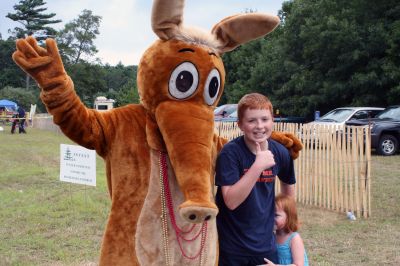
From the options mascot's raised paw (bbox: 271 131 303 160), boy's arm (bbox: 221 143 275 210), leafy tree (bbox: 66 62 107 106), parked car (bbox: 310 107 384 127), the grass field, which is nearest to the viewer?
boy's arm (bbox: 221 143 275 210)

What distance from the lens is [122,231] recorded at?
270 cm

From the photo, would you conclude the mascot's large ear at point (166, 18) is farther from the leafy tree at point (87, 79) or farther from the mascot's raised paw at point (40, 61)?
the leafy tree at point (87, 79)

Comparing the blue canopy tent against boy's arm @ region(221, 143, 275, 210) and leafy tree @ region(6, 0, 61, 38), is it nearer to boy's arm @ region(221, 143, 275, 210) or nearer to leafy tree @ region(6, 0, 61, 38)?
leafy tree @ region(6, 0, 61, 38)

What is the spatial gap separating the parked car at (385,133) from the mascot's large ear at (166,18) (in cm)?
1395

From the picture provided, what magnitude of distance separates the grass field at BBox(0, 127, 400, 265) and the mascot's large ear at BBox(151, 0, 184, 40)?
364cm

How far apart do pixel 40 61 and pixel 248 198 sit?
1.26 m

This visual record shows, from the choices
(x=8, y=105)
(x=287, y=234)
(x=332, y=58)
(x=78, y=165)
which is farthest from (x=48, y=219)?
(x=8, y=105)

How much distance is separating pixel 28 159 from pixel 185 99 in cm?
1381

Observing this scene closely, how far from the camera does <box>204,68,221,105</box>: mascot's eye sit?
2.72 m

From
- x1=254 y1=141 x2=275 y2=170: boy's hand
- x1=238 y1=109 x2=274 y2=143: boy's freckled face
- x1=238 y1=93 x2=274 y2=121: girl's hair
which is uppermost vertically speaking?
x1=238 y1=93 x2=274 y2=121: girl's hair

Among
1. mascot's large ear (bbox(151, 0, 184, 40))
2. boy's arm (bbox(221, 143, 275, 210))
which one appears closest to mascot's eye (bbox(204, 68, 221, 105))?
mascot's large ear (bbox(151, 0, 184, 40))

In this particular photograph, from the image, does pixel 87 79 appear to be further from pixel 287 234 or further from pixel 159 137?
pixel 159 137

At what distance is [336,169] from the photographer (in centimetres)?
822

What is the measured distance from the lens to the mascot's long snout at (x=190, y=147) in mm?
2387
